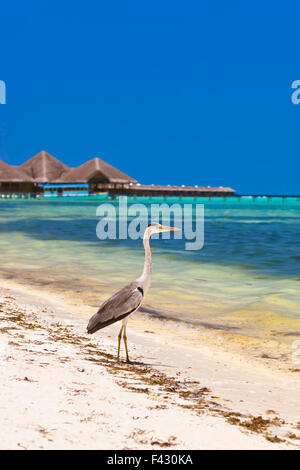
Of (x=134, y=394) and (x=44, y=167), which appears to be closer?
(x=134, y=394)

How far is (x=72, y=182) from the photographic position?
145 meters

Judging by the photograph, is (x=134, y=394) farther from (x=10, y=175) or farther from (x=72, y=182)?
(x=72, y=182)

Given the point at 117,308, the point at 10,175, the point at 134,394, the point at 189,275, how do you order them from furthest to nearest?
the point at 10,175
the point at 189,275
the point at 117,308
the point at 134,394

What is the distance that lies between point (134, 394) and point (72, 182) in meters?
144

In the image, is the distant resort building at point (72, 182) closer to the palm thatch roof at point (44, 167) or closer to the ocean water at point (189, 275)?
the palm thatch roof at point (44, 167)

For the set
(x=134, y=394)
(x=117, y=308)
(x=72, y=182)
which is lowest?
(x=134, y=394)

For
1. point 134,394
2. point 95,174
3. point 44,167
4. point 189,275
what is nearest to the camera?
point 134,394

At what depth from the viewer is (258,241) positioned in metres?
28.7

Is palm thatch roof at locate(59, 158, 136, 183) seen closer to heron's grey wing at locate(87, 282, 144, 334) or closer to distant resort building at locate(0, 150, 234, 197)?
distant resort building at locate(0, 150, 234, 197)

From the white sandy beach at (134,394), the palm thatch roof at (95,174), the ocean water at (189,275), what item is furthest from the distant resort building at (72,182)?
the white sandy beach at (134,394)

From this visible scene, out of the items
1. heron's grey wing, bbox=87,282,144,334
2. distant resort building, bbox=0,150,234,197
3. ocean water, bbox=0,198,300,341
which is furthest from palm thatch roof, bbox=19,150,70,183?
heron's grey wing, bbox=87,282,144,334

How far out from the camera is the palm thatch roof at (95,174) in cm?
14050

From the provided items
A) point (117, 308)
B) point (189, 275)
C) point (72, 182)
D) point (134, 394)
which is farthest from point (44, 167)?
point (134, 394)

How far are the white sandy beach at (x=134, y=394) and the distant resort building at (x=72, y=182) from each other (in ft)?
399
